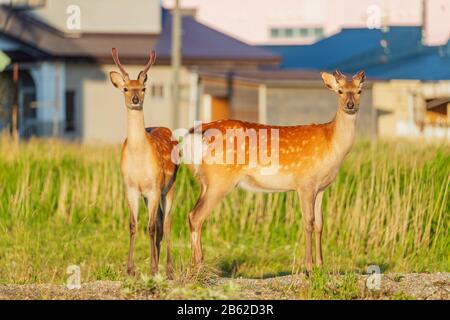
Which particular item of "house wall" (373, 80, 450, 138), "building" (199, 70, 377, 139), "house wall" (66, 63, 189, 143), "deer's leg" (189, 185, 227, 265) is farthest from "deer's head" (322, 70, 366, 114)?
"house wall" (66, 63, 189, 143)

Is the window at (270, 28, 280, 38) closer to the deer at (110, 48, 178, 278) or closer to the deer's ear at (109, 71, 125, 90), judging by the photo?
the deer at (110, 48, 178, 278)

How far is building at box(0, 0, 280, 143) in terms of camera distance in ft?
135

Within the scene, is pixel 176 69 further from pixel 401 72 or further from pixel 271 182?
pixel 271 182

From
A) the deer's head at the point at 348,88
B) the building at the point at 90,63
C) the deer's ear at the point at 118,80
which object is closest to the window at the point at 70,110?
the building at the point at 90,63

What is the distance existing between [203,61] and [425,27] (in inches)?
346

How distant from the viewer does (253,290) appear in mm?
10672

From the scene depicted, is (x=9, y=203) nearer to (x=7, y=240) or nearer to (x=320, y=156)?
(x=7, y=240)

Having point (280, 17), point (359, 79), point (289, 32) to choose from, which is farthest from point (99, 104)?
point (359, 79)

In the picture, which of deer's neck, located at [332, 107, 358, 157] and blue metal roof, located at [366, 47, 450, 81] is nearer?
deer's neck, located at [332, 107, 358, 157]

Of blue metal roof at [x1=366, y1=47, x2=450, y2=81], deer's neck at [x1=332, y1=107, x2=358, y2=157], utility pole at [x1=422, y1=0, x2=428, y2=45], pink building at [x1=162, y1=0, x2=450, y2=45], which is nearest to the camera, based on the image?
deer's neck at [x1=332, y1=107, x2=358, y2=157]

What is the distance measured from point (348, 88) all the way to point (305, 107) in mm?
25651

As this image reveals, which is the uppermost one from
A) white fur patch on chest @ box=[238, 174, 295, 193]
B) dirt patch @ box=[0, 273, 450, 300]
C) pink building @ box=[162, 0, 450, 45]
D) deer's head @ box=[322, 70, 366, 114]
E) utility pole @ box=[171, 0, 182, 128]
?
→ pink building @ box=[162, 0, 450, 45]

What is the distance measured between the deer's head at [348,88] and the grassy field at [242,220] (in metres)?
3.20

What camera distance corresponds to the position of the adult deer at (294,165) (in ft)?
37.9
